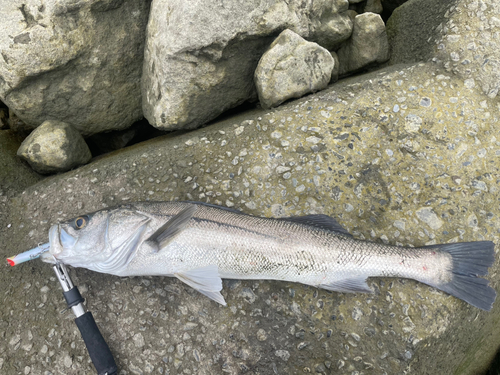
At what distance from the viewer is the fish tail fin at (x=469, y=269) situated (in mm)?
2467

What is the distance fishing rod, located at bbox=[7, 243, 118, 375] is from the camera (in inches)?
95.5

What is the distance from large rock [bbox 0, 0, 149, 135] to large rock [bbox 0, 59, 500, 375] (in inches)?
23.7

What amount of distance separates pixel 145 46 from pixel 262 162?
1.74m

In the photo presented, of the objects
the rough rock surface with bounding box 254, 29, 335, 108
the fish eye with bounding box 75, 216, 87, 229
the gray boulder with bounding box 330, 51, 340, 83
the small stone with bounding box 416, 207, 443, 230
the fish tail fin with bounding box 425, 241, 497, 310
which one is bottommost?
the fish tail fin with bounding box 425, 241, 497, 310

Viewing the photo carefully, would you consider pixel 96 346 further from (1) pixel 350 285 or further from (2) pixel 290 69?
(2) pixel 290 69

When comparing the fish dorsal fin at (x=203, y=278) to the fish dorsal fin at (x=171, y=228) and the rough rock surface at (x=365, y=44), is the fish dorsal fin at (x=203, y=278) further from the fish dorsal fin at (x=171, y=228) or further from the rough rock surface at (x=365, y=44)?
the rough rock surface at (x=365, y=44)

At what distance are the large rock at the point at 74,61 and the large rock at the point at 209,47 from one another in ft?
0.85

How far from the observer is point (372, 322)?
2.56 meters

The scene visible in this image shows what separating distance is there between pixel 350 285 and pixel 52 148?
3.07 m

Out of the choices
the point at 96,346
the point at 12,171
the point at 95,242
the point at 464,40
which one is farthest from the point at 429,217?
the point at 12,171

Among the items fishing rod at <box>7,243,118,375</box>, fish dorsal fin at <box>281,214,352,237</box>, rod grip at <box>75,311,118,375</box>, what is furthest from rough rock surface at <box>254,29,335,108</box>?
rod grip at <box>75,311,118,375</box>

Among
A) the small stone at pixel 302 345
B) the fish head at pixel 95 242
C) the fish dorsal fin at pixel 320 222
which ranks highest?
the fish head at pixel 95 242

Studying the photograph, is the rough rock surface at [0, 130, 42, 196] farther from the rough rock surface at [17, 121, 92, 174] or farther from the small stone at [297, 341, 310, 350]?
the small stone at [297, 341, 310, 350]

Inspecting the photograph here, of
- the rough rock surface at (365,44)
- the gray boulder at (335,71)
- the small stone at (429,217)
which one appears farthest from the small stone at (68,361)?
the rough rock surface at (365,44)
